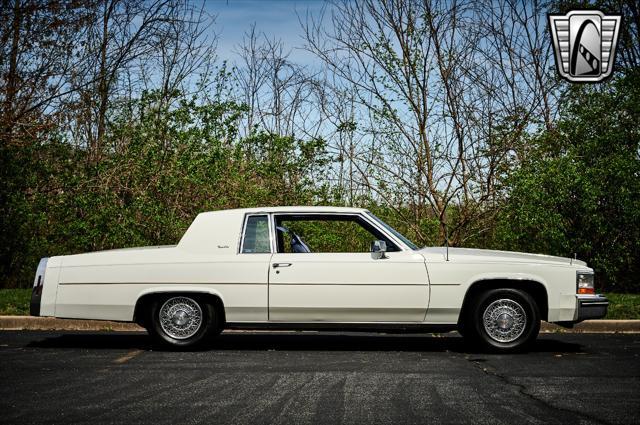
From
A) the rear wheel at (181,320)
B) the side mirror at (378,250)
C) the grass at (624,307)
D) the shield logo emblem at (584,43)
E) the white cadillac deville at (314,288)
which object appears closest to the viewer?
the side mirror at (378,250)

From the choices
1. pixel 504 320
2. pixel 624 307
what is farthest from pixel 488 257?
pixel 624 307

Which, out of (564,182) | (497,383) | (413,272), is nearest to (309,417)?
(497,383)

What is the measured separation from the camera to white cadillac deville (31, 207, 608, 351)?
920 cm

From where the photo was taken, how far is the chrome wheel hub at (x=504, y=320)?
9273 mm

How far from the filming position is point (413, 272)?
9.22 metres

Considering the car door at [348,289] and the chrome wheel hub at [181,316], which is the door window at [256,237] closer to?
the car door at [348,289]

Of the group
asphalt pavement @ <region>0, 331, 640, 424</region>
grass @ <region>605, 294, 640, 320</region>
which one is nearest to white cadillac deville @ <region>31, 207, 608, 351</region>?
asphalt pavement @ <region>0, 331, 640, 424</region>

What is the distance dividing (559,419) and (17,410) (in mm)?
4030

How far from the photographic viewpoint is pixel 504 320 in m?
9.30

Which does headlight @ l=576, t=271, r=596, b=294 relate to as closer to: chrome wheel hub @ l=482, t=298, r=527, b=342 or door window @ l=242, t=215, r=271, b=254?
chrome wheel hub @ l=482, t=298, r=527, b=342

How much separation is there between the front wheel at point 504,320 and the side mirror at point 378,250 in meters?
1.20

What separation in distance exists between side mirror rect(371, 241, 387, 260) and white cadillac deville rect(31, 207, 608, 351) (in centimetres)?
1

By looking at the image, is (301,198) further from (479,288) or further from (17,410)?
(17,410)

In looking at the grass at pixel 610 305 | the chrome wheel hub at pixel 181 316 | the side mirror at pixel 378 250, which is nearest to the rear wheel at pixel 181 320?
the chrome wheel hub at pixel 181 316
